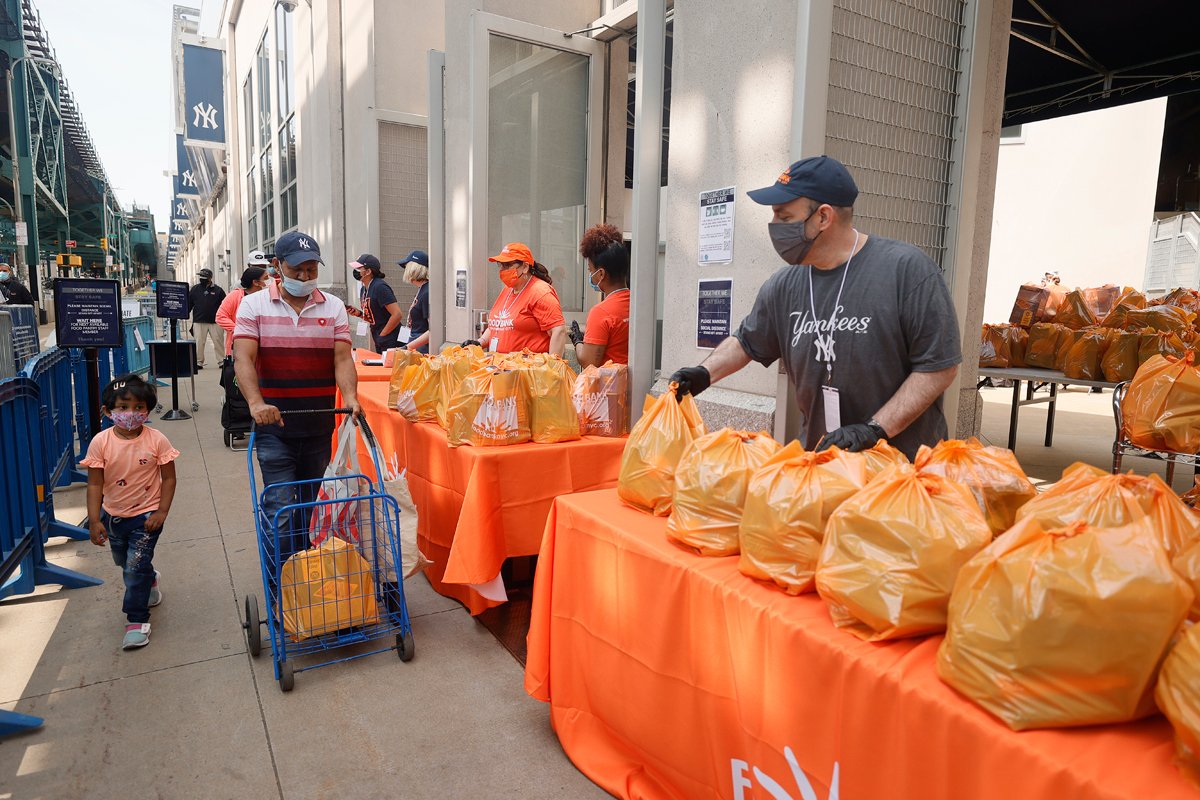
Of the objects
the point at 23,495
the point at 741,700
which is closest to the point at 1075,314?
the point at 741,700

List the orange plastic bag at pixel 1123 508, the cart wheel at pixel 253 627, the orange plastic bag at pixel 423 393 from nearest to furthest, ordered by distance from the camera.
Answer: the orange plastic bag at pixel 1123 508, the cart wheel at pixel 253 627, the orange plastic bag at pixel 423 393

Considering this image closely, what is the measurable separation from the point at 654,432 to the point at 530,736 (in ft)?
4.40

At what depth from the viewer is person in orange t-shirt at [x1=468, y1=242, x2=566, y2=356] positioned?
16.4 ft

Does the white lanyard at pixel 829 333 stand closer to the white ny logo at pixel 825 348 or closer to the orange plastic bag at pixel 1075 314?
the white ny logo at pixel 825 348

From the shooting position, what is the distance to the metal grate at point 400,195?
10.6m

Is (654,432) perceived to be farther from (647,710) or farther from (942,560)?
(942,560)

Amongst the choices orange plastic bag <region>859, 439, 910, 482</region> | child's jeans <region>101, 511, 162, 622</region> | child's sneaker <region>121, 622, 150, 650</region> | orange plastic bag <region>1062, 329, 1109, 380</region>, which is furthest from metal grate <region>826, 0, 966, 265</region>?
child's sneaker <region>121, 622, 150, 650</region>

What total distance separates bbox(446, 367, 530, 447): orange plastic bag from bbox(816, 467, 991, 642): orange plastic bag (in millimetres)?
2305

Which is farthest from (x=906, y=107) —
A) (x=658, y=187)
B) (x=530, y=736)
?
(x=530, y=736)

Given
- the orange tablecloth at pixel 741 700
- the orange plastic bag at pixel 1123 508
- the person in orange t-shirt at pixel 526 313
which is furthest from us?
the person in orange t-shirt at pixel 526 313

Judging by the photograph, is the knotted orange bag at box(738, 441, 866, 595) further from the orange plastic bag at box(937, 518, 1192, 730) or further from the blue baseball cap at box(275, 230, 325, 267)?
the blue baseball cap at box(275, 230, 325, 267)

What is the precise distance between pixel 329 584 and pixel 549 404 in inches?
54.7

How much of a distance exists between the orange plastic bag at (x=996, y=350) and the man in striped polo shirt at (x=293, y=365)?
19.5 ft

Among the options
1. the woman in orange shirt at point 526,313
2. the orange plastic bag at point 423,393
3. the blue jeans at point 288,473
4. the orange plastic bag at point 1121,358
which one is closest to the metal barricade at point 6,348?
the blue jeans at point 288,473
